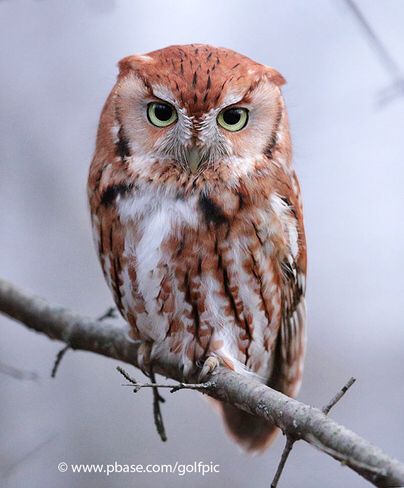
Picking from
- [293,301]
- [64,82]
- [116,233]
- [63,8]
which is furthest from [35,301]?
[63,8]

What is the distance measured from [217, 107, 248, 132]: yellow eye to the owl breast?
0.73ft

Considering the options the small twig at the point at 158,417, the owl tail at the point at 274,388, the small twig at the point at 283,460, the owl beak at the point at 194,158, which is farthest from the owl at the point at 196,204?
the small twig at the point at 283,460

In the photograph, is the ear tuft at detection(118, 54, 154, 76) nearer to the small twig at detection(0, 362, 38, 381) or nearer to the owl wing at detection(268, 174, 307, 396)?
the owl wing at detection(268, 174, 307, 396)

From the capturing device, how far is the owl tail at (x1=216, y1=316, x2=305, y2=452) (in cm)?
305

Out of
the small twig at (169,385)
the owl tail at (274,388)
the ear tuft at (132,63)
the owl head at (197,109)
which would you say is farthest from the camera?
the owl tail at (274,388)

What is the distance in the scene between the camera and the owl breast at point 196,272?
2570 millimetres

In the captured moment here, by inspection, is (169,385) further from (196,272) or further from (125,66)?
(125,66)

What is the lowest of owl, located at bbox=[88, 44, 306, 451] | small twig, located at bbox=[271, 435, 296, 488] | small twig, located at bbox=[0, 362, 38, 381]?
small twig, located at bbox=[0, 362, 38, 381]

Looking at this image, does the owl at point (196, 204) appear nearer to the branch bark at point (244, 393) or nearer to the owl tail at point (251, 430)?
the branch bark at point (244, 393)

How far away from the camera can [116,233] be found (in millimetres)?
2680

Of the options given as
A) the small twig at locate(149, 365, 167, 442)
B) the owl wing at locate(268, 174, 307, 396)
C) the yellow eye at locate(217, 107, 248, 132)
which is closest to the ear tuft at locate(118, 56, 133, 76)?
the yellow eye at locate(217, 107, 248, 132)

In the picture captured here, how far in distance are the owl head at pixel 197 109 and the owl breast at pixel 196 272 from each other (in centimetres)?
14

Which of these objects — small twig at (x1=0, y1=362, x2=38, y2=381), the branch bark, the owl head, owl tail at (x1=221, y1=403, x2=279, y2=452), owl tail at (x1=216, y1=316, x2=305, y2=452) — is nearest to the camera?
the branch bark

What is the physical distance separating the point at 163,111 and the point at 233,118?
0.73 ft
